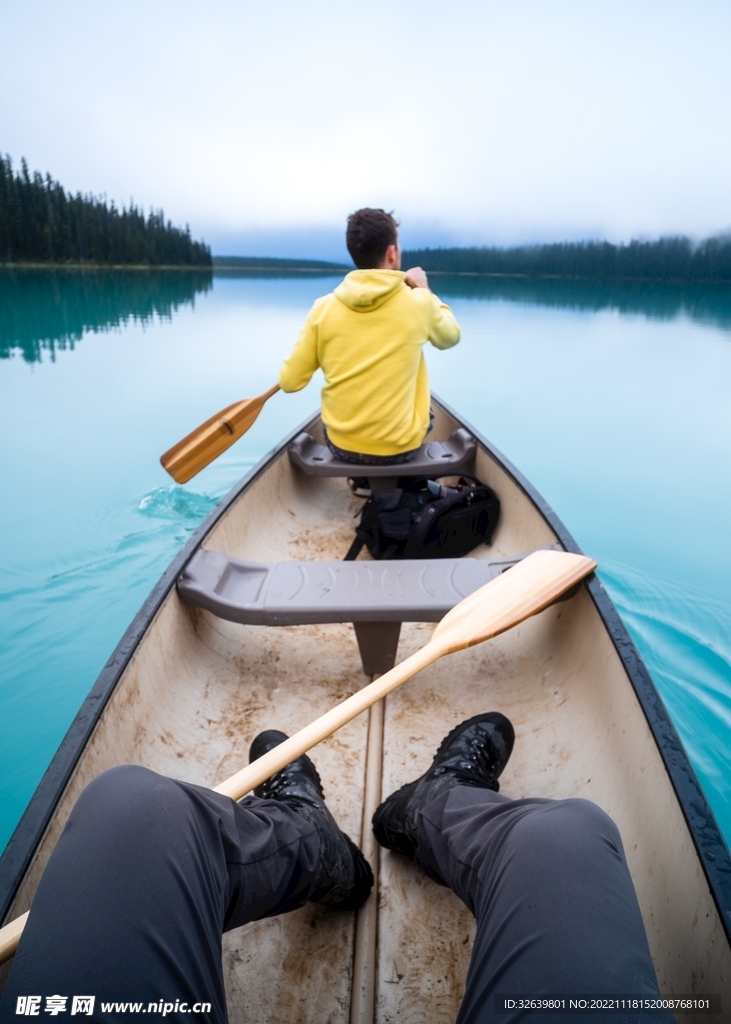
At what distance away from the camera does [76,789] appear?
50.9 inches

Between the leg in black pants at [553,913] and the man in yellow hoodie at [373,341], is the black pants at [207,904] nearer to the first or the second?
the leg in black pants at [553,913]

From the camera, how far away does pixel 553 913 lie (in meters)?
0.84

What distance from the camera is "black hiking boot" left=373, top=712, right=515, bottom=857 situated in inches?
55.0

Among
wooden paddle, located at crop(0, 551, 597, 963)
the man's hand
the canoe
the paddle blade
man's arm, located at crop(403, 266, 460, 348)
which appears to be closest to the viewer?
the canoe

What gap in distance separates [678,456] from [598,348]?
9.69 meters

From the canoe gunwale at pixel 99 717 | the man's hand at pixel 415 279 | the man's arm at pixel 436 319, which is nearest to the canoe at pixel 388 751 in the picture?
the canoe gunwale at pixel 99 717

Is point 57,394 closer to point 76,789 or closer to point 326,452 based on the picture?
point 326,452

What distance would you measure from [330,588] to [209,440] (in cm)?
181

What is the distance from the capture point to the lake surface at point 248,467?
3188 millimetres

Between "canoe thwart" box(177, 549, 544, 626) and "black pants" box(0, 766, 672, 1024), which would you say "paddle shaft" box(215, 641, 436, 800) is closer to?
"black pants" box(0, 766, 672, 1024)

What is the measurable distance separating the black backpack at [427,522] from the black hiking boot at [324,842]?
1350 millimetres

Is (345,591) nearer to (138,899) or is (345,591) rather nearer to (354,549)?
(354,549)

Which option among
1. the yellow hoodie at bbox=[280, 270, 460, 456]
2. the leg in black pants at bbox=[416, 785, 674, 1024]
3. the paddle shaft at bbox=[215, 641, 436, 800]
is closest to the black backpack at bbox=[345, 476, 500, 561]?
the yellow hoodie at bbox=[280, 270, 460, 456]

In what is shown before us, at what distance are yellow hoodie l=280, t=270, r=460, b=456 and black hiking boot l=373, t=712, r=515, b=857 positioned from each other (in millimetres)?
1830
